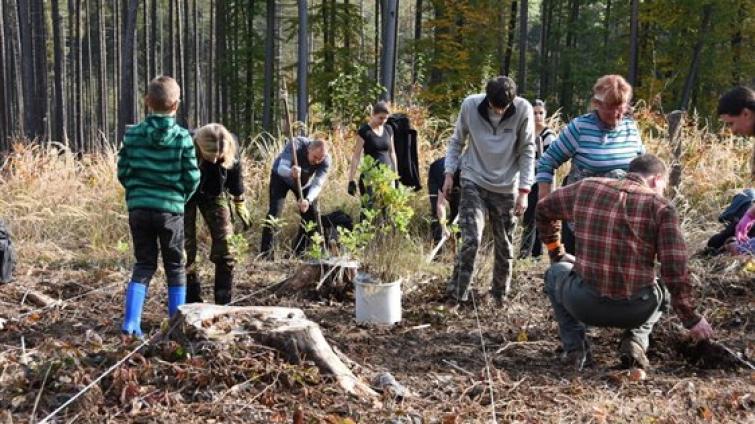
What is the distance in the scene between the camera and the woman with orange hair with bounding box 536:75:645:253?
4441 mm

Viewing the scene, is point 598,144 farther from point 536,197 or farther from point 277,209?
point 277,209

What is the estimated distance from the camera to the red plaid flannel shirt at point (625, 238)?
11.0 feet

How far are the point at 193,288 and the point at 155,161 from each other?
1.25 meters

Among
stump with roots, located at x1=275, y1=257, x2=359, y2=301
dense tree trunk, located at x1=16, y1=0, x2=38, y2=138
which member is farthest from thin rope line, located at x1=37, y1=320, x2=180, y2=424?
dense tree trunk, located at x1=16, y1=0, x2=38, y2=138

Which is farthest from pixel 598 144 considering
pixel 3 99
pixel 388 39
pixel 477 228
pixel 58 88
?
pixel 58 88

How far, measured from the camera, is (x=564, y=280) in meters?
3.83

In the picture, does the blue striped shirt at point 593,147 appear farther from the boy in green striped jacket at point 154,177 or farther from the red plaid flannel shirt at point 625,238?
the boy in green striped jacket at point 154,177

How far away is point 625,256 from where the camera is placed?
351 cm

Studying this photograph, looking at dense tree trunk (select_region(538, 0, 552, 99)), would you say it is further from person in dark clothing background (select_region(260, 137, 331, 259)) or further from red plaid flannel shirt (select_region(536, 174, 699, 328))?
red plaid flannel shirt (select_region(536, 174, 699, 328))

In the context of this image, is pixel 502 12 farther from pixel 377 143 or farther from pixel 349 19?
pixel 377 143

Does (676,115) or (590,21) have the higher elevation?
(590,21)

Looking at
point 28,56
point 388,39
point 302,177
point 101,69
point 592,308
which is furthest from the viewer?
point 101,69

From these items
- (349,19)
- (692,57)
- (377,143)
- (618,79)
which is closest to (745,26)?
(692,57)

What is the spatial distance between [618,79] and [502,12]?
22594 millimetres
